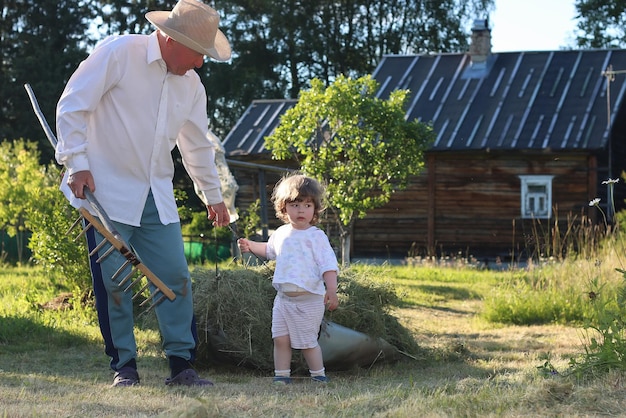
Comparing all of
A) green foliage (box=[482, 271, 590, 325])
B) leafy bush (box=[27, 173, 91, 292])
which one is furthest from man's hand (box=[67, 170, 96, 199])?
green foliage (box=[482, 271, 590, 325])

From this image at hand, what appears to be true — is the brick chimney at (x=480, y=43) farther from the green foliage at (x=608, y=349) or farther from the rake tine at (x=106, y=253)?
the rake tine at (x=106, y=253)

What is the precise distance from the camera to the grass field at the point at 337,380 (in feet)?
13.1

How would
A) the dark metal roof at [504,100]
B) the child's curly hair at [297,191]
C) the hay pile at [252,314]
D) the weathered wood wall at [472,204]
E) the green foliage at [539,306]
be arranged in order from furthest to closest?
the weathered wood wall at [472,204] < the dark metal roof at [504,100] < the green foliage at [539,306] < the hay pile at [252,314] < the child's curly hair at [297,191]

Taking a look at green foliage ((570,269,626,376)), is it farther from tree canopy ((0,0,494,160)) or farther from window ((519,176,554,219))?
tree canopy ((0,0,494,160))

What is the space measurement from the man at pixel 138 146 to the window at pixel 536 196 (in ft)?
48.7

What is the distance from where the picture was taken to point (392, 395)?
14.2 ft

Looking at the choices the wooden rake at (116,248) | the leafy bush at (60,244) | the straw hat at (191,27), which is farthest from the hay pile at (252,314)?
the leafy bush at (60,244)

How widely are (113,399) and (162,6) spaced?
100ft

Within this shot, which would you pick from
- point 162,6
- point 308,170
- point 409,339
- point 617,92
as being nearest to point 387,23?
point 162,6

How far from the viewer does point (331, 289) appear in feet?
17.5

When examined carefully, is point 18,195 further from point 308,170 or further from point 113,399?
point 113,399

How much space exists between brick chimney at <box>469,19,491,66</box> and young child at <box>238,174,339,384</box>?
16.3m

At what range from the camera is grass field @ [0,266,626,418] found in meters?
3.99

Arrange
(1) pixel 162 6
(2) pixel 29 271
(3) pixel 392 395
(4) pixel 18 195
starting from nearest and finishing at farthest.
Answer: (3) pixel 392 395 → (2) pixel 29 271 → (4) pixel 18 195 → (1) pixel 162 6
